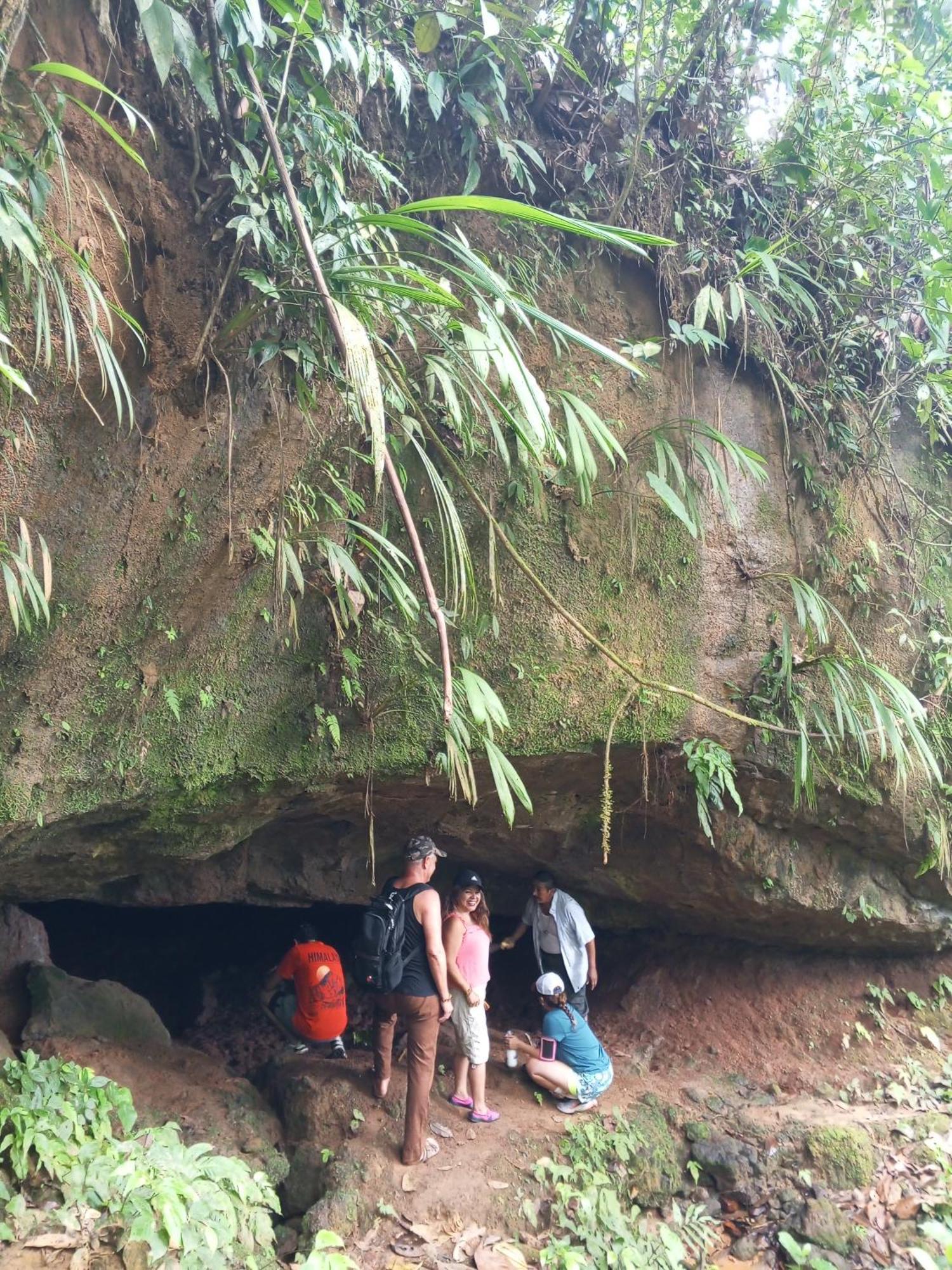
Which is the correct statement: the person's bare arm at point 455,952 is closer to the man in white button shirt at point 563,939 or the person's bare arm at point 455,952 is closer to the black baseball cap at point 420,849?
the black baseball cap at point 420,849

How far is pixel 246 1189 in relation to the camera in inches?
110

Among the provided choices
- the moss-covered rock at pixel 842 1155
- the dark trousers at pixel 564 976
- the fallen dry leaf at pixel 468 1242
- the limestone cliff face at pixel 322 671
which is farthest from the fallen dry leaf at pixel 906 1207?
the fallen dry leaf at pixel 468 1242

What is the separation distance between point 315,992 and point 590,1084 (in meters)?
1.57

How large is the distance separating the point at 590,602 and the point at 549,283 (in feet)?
5.28

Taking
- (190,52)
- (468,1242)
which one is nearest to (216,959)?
(468,1242)

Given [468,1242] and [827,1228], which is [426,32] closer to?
[468,1242]

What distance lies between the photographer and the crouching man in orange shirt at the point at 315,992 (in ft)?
14.0

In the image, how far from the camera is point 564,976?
452 centimetres

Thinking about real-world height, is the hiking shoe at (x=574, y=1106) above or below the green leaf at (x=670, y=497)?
below

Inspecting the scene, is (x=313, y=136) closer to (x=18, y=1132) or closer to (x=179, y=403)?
(x=179, y=403)

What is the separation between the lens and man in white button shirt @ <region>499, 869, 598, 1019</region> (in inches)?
174

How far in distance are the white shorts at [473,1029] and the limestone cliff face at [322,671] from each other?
0.95 meters

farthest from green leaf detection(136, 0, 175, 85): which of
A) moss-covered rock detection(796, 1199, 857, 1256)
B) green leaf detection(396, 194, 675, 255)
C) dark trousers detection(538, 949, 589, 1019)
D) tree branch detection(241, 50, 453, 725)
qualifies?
moss-covered rock detection(796, 1199, 857, 1256)

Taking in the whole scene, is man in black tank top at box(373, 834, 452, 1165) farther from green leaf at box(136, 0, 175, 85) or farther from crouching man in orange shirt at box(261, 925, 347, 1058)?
green leaf at box(136, 0, 175, 85)
